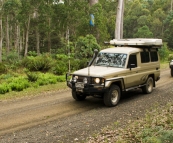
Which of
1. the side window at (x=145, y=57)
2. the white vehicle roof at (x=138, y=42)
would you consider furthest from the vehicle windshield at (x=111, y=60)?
the side window at (x=145, y=57)

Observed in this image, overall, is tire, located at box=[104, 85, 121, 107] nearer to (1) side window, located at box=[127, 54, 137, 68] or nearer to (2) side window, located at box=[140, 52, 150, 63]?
(1) side window, located at box=[127, 54, 137, 68]

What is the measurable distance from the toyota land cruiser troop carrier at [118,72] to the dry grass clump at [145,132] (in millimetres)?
1758

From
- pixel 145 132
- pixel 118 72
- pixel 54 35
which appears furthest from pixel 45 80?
pixel 54 35

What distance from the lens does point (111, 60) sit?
409 inches

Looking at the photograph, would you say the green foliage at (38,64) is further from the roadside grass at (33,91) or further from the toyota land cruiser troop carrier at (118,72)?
the toyota land cruiser troop carrier at (118,72)

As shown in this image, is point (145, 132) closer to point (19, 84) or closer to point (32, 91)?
point (32, 91)

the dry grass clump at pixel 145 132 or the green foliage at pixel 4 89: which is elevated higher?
the green foliage at pixel 4 89

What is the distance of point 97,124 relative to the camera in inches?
301

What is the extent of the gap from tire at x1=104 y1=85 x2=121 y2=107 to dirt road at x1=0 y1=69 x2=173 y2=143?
0.22 metres

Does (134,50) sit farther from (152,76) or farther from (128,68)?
(152,76)

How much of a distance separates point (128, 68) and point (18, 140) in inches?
205

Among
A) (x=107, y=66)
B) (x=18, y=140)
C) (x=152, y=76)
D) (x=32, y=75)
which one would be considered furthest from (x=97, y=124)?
(x=32, y=75)

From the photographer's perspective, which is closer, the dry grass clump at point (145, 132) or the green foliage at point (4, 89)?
the dry grass clump at point (145, 132)

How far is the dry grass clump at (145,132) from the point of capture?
219 inches
